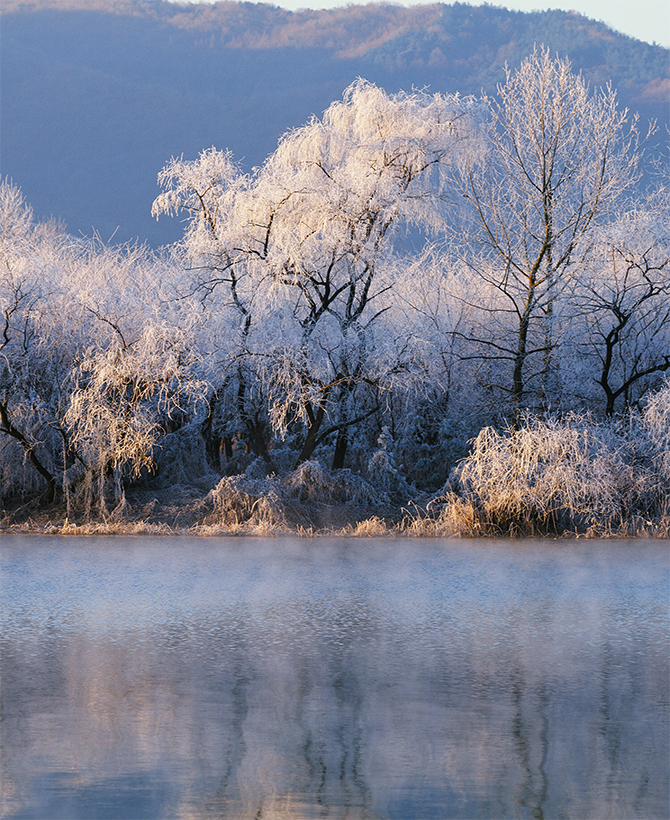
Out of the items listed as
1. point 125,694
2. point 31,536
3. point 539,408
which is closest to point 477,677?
point 125,694

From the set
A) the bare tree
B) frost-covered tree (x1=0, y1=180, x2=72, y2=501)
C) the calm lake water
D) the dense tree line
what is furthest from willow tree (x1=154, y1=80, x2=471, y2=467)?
the calm lake water

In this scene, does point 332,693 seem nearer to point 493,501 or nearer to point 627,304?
point 493,501

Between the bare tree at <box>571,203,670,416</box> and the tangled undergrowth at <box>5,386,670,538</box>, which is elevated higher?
the bare tree at <box>571,203,670,416</box>

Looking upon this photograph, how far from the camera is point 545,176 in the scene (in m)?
20.6

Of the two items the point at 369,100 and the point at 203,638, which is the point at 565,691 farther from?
the point at 369,100

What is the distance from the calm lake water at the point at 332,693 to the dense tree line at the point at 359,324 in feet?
18.5

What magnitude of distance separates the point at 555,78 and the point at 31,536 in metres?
13.8

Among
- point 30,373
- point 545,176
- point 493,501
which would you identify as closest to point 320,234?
point 545,176

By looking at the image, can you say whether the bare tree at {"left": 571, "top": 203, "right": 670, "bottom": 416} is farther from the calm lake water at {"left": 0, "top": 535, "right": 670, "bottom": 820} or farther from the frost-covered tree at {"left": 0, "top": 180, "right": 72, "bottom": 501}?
the frost-covered tree at {"left": 0, "top": 180, "right": 72, "bottom": 501}

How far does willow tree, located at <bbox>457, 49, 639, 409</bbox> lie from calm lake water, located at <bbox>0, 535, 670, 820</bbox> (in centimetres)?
864

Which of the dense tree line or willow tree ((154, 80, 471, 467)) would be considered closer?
the dense tree line

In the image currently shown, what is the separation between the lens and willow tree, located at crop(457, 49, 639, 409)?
20.6 meters

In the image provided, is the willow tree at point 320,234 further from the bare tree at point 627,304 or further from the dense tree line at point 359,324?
the bare tree at point 627,304

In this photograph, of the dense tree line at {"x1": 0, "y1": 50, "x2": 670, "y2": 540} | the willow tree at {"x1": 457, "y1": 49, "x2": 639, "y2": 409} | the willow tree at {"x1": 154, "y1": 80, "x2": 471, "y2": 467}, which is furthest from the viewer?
the willow tree at {"x1": 457, "y1": 49, "x2": 639, "y2": 409}
